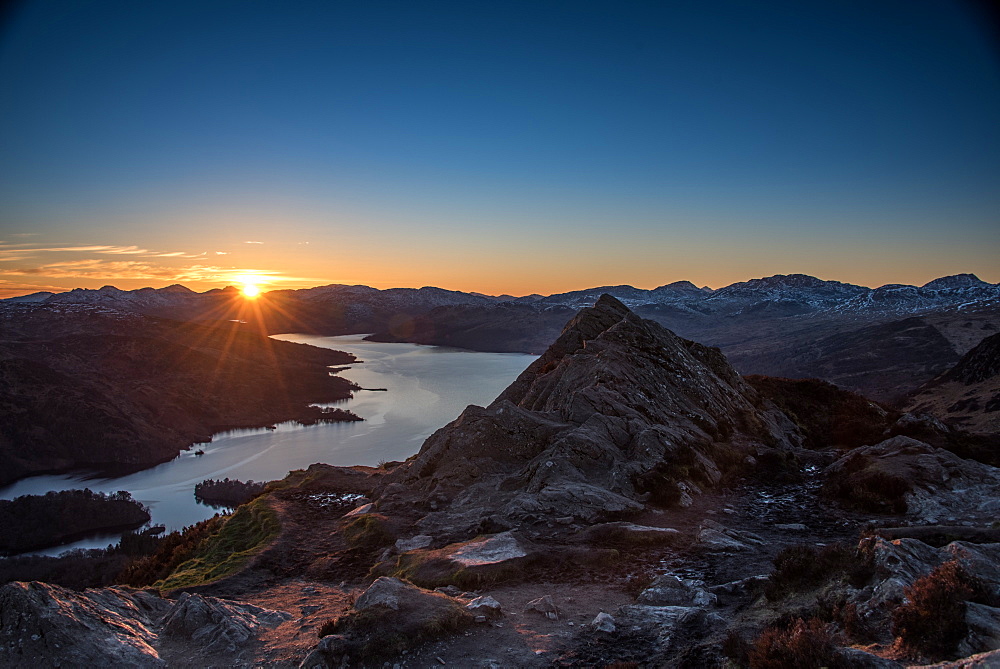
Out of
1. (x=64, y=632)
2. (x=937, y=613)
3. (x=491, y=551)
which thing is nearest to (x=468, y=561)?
(x=491, y=551)

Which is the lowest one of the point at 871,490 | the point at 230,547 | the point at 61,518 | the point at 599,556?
the point at 61,518

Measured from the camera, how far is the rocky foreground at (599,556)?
32.9 ft

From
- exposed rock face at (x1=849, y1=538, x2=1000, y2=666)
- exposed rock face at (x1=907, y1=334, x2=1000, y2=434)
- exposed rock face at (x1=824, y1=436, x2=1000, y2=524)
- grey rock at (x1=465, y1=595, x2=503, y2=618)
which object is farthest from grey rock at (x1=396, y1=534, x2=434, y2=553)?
exposed rock face at (x1=907, y1=334, x2=1000, y2=434)

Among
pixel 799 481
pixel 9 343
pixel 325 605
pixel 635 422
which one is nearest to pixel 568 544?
pixel 325 605

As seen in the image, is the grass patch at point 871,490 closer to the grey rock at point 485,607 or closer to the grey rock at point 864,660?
the grey rock at point 864,660

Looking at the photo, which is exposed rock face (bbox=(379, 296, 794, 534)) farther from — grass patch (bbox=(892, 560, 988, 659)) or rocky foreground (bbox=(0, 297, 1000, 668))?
grass patch (bbox=(892, 560, 988, 659))

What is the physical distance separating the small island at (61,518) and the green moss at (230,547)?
48101mm

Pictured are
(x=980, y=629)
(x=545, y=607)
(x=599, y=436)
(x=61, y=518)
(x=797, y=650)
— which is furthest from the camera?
(x=61, y=518)

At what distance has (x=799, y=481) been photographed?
79.0 ft

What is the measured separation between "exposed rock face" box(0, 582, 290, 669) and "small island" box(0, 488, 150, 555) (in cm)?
5976

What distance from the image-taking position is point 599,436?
79.0 ft

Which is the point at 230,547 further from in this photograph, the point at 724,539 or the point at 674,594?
the point at 724,539

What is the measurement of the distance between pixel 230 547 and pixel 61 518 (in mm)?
57550

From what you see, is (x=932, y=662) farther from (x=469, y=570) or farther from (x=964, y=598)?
(x=469, y=570)
